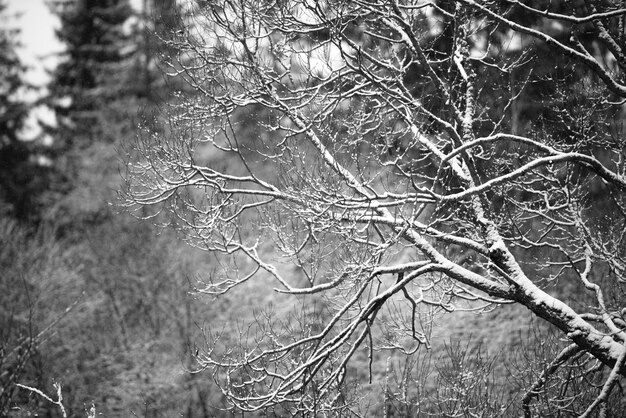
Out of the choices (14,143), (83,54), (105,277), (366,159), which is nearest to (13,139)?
(14,143)

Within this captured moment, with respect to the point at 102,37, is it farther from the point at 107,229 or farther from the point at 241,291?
the point at 241,291

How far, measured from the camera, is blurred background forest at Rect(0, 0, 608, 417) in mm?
10086

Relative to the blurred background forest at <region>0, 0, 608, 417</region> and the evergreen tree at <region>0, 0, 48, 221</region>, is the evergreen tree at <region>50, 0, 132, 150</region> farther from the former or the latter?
the evergreen tree at <region>0, 0, 48, 221</region>

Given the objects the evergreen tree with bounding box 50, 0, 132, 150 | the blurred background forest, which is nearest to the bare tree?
the blurred background forest

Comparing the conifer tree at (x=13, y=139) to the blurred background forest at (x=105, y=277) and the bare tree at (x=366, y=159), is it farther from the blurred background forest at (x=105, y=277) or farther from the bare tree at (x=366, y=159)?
the bare tree at (x=366, y=159)

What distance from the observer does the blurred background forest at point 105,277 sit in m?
10.1

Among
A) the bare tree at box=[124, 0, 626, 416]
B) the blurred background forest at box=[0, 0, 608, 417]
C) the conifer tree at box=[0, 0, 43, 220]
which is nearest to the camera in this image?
the bare tree at box=[124, 0, 626, 416]

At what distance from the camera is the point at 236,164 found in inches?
778

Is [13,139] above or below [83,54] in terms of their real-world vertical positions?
below

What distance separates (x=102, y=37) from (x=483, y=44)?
1873 cm

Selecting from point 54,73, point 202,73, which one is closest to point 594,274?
point 202,73

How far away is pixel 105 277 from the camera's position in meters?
16.2

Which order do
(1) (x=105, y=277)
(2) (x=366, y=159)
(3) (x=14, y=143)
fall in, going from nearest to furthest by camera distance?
(2) (x=366, y=159), (1) (x=105, y=277), (3) (x=14, y=143)

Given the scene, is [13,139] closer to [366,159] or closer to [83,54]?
[83,54]
